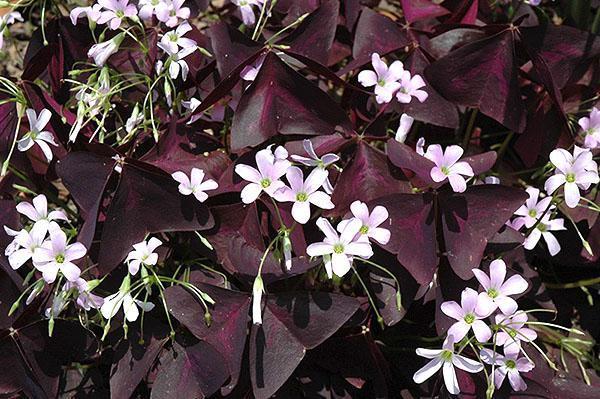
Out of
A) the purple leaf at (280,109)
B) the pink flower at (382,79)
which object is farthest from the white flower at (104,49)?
the pink flower at (382,79)

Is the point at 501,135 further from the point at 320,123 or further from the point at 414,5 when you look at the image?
the point at 320,123

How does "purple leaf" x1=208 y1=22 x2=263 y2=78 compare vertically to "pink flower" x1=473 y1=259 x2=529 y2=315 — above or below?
above

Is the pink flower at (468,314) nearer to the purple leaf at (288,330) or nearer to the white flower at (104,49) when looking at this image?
the purple leaf at (288,330)

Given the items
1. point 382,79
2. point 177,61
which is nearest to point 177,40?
point 177,61

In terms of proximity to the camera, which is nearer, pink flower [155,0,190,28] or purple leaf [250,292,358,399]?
purple leaf [250,292,358,399]

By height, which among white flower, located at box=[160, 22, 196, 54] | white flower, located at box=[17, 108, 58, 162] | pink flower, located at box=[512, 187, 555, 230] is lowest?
pink flower, located at box=[512, 187, 555, 230]

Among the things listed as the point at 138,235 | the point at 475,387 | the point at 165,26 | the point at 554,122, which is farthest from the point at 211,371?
the point at 554,122

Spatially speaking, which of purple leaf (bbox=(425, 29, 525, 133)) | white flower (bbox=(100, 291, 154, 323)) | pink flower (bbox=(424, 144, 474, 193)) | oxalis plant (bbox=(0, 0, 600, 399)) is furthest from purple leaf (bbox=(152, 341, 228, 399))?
purple leaf (bbox=(425, 29, 525, 133))

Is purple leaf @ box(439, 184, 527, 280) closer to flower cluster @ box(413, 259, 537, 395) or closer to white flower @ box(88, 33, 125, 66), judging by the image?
flower cluster @ box(413, 259, 537, 395)

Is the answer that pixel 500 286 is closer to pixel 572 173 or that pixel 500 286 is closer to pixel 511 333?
pixel 511 333
